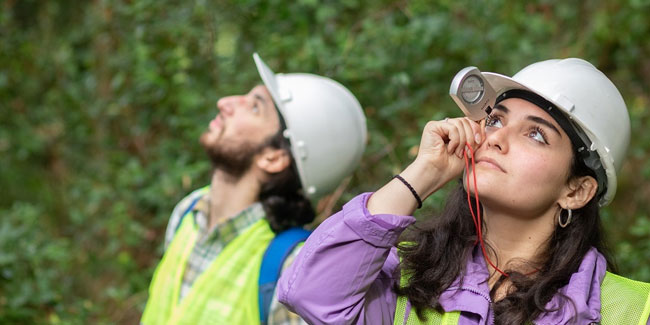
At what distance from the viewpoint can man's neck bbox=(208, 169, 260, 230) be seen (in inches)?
138

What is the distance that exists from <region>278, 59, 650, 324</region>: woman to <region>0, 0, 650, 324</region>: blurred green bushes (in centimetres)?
163

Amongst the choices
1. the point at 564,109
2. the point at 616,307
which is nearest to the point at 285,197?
the point at 564,109

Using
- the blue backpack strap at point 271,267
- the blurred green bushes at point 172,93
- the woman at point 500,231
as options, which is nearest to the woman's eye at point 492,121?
the woman at point 500,231

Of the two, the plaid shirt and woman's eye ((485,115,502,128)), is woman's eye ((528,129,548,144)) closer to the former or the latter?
woman's eye ((485,115,502,128))

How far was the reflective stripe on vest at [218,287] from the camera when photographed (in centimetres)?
303

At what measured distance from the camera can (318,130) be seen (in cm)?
345

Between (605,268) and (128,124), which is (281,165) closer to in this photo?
(605,268)

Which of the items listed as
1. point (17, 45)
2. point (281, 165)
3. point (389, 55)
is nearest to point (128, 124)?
point (17, 45)

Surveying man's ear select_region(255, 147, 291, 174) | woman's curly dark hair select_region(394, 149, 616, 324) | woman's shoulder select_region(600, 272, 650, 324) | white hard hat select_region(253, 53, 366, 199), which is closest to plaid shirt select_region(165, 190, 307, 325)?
man's ear select_region(255, 147, 291, 174)

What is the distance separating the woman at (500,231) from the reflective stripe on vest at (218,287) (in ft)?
2.76

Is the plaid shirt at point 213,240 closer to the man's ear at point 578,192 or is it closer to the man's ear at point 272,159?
the man's ear at point 272,159

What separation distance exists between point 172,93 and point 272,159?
6.77 ft

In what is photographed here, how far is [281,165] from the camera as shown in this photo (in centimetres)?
355

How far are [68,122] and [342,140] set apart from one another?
13.5 feet
